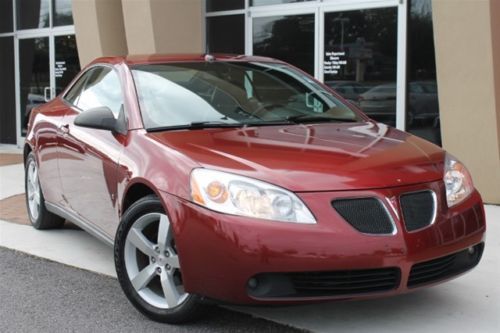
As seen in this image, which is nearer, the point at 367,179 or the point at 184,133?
the point at 367,179

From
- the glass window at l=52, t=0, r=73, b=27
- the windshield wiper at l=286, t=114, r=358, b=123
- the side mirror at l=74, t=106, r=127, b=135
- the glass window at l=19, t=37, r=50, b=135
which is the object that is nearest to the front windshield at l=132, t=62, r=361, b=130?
the windshield wiper at l=286, t=114, r=358, b=123

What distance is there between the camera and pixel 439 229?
3.40 metres

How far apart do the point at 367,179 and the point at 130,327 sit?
162cm

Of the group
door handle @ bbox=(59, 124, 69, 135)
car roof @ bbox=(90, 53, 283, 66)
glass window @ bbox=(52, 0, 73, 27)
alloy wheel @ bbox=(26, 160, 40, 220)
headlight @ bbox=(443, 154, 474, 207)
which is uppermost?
glass window @ bbox=(52, 0, 73, 27)

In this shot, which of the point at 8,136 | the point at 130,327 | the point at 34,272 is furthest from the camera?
the point at 8,136

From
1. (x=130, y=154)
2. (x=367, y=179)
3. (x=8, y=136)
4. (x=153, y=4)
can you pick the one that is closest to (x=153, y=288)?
(x=130, y=154)

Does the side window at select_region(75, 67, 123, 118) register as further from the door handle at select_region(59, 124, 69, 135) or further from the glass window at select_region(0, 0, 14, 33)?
the glass window at select_region(0, 0, 14, 33)

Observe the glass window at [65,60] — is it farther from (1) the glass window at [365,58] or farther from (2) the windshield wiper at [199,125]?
(2) the windshield wiper at [199,125]

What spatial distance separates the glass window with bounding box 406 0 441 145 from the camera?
8.41 meters

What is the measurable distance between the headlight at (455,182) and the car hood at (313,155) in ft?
0.23

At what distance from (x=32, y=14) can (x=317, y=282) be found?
13.0 meters

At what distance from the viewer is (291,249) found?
10.3 feet

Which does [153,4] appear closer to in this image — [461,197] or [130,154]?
[130,154]

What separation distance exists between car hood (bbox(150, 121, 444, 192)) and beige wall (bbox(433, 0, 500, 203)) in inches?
121
